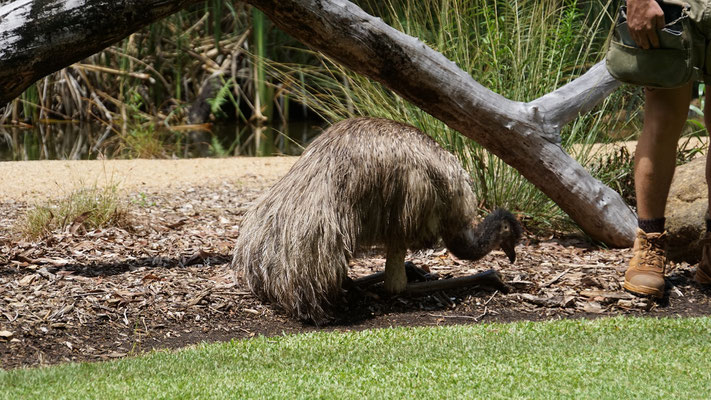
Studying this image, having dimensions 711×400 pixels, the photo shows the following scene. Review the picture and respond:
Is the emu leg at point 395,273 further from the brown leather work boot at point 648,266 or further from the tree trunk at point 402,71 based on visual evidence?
the brown leather work boot at point 648,266

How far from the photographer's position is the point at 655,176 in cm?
469

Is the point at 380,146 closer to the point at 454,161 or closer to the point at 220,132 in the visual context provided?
the point at 454,161

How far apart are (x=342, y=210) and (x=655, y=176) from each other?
171 cm

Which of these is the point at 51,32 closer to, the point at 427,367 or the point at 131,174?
the point at 427,367

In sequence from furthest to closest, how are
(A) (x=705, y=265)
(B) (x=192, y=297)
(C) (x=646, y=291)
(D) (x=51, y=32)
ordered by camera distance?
1. (A) (x=705, y=265)
2. (B) (x=192, y=297)
3. (C) (x=646, y=291)
4. (D) (x=51, y=32)

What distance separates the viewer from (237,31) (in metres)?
17.1

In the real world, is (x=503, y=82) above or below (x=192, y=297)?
above

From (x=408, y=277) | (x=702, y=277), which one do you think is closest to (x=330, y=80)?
(x=408, y=277)

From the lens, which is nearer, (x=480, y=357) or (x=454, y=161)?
(x=480, y=357)

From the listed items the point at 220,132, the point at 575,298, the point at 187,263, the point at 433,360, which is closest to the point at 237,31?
the point at 220,132

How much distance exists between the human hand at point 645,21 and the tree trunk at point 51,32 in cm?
246

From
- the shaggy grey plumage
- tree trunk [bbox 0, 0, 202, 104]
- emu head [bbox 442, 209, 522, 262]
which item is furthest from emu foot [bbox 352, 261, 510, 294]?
tree trunk [bbox 0, 0, 202, 104]

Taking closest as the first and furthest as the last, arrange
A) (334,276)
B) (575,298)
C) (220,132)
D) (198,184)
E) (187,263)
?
1. (334,276)
2. (575,298)
3. (187,263)
4. (198,184)
5. (220,132)

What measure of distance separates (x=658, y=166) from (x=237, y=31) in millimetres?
13373
